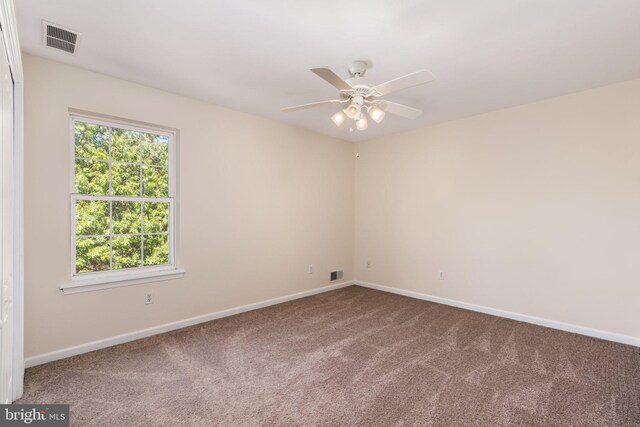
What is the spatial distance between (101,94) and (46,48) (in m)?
0.51

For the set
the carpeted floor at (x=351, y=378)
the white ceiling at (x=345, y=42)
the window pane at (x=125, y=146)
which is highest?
the white ceiling at (x=345, y=42)

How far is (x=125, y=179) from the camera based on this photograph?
3223 mm

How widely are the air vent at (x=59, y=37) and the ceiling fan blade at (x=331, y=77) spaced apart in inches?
72.9

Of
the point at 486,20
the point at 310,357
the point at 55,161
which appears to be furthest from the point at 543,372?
the point at 55,161

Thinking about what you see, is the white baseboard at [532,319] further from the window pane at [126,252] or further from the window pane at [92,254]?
the window pane at [92,254]

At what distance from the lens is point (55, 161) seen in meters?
2.76

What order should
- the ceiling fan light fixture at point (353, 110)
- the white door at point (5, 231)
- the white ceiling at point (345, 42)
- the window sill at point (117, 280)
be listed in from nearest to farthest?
1. the white door at point (5, 231)
2. the white ceiling at point (345, 42)
3. the ceiling fan light fixture at point (353, 110)
4. the window sill at point (117, 280)

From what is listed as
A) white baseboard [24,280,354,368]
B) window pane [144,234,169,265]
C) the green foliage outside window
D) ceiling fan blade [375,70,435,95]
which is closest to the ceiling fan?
ceiling fan blade [375,70,435,95]

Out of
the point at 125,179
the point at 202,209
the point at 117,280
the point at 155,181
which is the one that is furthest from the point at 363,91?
the point at 117,280

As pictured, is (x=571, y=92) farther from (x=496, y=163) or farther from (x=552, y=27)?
(x=552, y=27)

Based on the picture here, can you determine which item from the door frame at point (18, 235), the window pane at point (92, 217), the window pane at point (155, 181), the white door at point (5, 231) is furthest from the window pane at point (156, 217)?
the white door at point (5, 231)

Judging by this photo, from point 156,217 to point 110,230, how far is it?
45cm

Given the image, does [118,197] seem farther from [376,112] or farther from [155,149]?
[376,112]

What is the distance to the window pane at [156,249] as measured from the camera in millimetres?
3398
